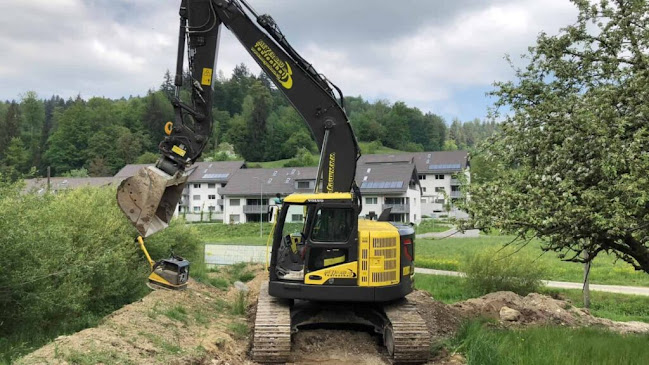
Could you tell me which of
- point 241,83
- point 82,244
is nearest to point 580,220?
point 82,244

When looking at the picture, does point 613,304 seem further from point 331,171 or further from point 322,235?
point 322,235

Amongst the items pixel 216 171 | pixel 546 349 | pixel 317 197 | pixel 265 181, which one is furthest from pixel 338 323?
pixel 216 171

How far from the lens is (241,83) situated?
145625 millimetres

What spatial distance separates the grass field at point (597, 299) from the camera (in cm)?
1618

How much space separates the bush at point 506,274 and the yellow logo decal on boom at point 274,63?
10.5 m

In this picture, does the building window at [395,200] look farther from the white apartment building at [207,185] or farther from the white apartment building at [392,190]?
the white apartment building at [207,185]

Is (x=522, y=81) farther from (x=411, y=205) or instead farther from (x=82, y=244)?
(x=411, y=205)

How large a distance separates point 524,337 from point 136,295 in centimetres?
798

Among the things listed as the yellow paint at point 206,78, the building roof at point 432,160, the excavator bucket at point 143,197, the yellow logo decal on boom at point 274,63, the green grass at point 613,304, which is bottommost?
the green grass at point 613,304

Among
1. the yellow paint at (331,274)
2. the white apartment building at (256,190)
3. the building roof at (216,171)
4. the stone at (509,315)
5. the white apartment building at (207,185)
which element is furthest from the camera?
the building roof at (216,171)

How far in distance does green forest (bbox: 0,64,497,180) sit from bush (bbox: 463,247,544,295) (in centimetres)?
6209

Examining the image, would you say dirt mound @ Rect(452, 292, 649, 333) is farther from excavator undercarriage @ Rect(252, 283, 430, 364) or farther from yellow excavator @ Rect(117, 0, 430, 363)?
yellow excavator @ Rect(117, 0, 430, 363)

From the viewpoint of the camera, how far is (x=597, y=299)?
1803 cm

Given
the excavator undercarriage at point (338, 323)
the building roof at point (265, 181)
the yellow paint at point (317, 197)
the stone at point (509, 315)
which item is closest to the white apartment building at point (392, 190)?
the building roof at point (265, 181)
